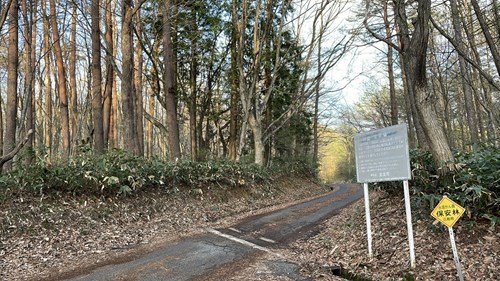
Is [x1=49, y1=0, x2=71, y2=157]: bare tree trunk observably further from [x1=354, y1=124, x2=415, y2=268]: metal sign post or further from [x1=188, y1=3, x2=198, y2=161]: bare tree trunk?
[x1=354, y1=124, x2=415, y2=268]: metal sign post

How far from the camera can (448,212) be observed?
438cm

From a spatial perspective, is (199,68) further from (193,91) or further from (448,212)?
(448,212)

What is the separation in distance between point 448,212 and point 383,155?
1.34 m

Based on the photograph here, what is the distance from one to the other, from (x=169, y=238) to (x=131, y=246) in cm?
89

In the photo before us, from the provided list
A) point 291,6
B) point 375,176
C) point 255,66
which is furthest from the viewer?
point 291,6

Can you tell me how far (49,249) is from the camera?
19.5ft

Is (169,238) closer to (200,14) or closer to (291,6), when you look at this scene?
(200,14)

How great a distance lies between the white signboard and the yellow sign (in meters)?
0.59

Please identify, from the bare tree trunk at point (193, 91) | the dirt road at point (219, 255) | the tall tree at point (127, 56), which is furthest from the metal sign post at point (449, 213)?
the bare tree trunk at point (193, 91)

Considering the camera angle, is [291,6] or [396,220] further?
[291,6]

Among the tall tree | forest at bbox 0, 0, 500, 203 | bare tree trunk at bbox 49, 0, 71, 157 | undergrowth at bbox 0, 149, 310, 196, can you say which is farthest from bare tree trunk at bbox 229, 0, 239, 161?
bare tree trunk at bbox 49, 0, 71, 157

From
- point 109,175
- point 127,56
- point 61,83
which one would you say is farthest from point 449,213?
point 61,83

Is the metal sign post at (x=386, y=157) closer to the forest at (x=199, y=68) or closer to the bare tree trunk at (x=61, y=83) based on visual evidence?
the forest at (x=199, y=68)

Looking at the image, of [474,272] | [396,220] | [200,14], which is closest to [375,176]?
[396,220]
